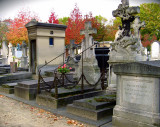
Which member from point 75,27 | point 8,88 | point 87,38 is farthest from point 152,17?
point 8,88

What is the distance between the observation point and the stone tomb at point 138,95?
168 inches

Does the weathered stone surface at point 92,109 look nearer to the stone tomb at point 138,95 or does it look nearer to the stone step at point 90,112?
the stone step at point 90,112

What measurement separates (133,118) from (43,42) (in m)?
9.07

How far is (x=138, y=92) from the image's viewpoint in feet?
15.0

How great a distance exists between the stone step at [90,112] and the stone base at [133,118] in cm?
65

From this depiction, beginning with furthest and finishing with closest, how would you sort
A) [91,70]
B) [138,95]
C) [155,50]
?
[155,50] → [91,70] → [138,95]

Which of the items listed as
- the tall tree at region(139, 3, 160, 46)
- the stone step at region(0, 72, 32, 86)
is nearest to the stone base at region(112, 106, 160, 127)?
the stone step at region(0, 72, 32, 86)

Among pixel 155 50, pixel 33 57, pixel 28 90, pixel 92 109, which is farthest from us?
pixel 155 50

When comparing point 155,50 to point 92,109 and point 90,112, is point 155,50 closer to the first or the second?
point 92,109

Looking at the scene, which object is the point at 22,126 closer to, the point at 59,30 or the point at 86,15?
the point at 59,30

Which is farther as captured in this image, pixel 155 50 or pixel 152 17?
pixel 152 17

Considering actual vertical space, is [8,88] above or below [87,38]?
below

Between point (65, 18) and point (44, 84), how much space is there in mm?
57080

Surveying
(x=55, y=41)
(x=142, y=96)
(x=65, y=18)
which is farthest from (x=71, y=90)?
(x=65, y=18)
